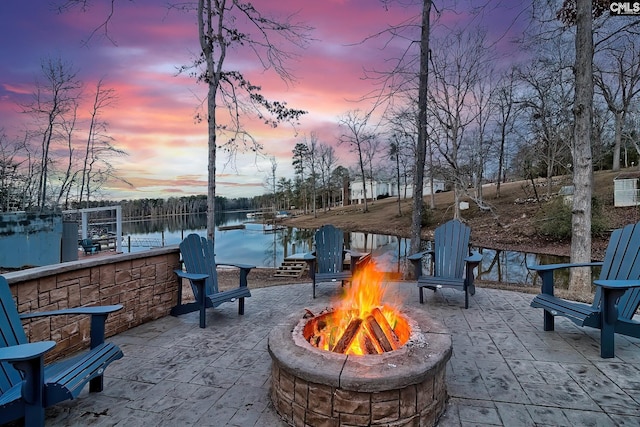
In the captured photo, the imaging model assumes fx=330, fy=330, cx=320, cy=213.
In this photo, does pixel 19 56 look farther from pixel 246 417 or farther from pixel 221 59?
pixel 246 417

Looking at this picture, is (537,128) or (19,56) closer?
(19,56)

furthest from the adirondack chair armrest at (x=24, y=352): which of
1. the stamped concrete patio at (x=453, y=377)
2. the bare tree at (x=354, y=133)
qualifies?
the bare tree at (x=354, y=133)

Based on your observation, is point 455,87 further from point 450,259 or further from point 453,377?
point 453,377

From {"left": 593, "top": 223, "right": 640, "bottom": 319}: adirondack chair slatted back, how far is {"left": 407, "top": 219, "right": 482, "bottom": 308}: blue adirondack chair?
1.27 meters

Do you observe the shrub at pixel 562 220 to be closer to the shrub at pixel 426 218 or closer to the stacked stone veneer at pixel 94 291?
the shrub at pixel 426 218

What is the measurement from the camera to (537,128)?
56.0 feet

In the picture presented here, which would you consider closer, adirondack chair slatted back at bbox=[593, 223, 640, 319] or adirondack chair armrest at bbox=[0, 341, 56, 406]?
adirondack chair armrest at bbox=[0, 341, 56, 406]

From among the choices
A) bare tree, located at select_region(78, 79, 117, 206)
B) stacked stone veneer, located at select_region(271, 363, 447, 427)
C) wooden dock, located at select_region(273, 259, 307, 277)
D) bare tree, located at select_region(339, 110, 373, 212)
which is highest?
bare tree, located at select_region(339, 110, 373, 212)

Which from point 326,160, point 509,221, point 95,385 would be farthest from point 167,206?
point 95,385

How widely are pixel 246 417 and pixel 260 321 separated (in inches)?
74.1

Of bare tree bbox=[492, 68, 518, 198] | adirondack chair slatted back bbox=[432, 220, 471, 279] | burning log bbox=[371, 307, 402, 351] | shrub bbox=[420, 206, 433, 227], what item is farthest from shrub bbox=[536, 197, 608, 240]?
burning log bbox=[371, 307, 402, 351]

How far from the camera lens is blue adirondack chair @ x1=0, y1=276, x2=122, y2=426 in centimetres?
159

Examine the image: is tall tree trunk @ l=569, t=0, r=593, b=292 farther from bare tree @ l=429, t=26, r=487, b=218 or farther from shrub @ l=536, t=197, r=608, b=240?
shrub @ l=536, t=197, r=608, b=240

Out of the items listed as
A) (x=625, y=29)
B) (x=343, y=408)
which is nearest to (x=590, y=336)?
(x=343, y=408)
